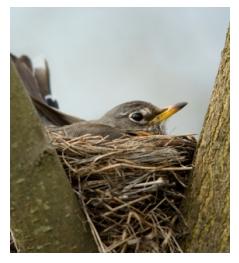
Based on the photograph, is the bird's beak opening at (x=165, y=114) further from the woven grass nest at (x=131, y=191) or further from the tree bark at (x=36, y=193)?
the tree bark at (x=36, y=193)

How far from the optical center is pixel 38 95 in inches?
174

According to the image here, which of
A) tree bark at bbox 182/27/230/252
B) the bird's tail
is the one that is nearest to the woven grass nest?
tree bark at bbox 182/27/230/252

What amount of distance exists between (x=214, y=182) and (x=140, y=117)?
6.13 ft

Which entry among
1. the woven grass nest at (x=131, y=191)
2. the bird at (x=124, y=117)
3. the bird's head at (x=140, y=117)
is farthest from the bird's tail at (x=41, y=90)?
the woven grass nest at (x=131, y=191)

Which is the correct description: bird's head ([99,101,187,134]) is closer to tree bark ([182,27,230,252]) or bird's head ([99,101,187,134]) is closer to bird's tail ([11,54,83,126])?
bird's tail ([11,54,83,126])

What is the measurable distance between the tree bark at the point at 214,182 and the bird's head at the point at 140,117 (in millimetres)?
1616

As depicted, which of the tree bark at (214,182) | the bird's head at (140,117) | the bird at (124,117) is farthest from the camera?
the bird's head at (140,117)

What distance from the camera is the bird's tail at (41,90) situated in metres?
4.09

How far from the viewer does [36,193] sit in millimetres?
2072

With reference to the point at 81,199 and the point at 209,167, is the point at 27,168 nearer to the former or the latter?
the point at 81,199

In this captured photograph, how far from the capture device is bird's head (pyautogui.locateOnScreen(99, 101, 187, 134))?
4008 millimetres

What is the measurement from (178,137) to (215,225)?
0.85 metres

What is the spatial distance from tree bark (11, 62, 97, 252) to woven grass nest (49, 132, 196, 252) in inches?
6.8

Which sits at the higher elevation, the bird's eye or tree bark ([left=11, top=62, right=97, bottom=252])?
tree bark ([left=11, top=62, right=97, bottom=252])
